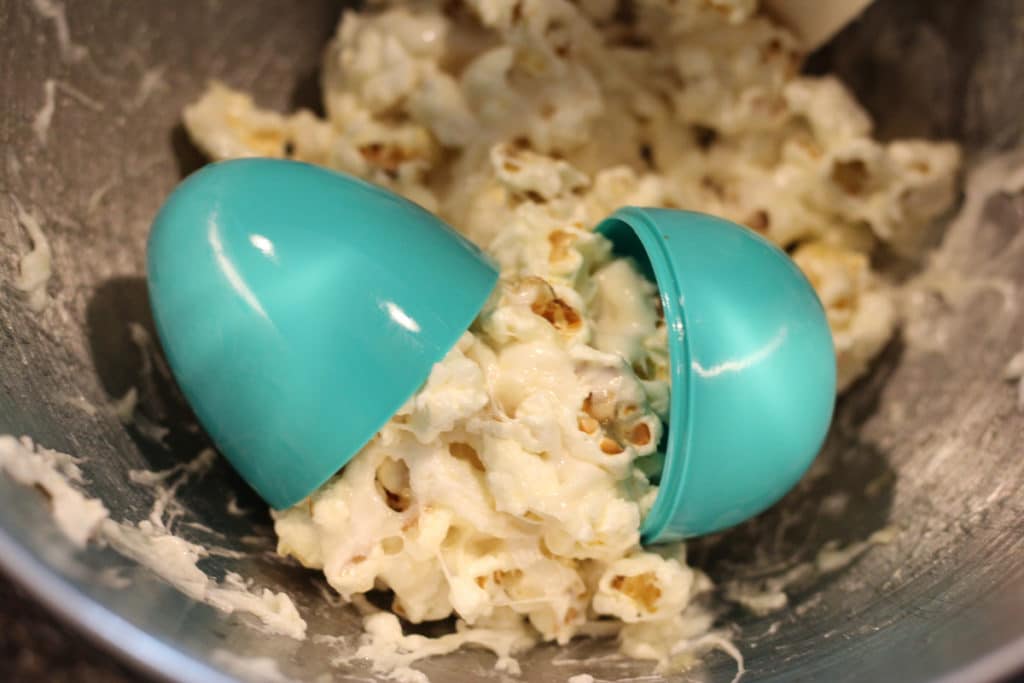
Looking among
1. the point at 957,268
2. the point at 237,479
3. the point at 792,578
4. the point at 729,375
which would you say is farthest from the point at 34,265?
the point at 957,268

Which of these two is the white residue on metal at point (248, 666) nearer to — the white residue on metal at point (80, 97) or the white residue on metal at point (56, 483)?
the white residue on metal at point (56, 483)

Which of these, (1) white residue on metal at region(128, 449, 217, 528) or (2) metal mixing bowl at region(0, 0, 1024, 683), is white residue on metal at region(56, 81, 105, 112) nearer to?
(2) metal mixing bowl at region(0, 0, 1024, 683)

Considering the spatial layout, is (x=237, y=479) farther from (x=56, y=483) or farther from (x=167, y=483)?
(x=56, y=483)

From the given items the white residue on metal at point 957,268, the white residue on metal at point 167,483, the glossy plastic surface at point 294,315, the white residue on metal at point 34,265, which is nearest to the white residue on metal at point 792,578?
the white residue on metal at point 957,268

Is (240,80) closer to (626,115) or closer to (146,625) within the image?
(626,115)

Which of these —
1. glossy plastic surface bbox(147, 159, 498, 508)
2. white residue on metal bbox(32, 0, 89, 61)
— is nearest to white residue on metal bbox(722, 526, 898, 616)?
glossy plastic surface bbox(147, 159, 498, 508)
